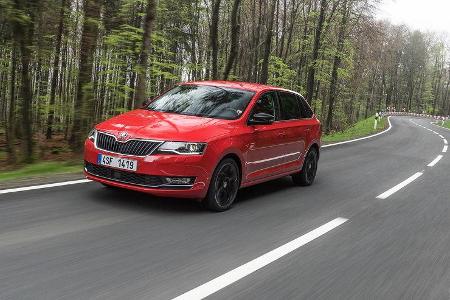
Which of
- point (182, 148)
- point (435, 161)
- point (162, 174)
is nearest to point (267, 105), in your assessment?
point (182, 148)

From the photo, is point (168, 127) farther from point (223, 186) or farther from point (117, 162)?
point (223, 186)

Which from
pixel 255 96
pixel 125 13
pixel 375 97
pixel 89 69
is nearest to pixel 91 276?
pixel 255 96

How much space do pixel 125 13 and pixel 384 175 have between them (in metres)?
6.96

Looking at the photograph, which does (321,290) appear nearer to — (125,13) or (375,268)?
(375,268)

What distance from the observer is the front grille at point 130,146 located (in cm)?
593

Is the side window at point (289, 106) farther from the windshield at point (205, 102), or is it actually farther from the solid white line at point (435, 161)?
the solid white line at point (435, 161)

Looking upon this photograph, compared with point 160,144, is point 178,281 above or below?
below

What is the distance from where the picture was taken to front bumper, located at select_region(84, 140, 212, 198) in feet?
19.3

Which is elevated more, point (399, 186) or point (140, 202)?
point (140, 202)

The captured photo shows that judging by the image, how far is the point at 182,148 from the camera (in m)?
5.98

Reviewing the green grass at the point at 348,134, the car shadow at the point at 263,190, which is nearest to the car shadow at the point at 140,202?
the car shadow at the point at 263,190

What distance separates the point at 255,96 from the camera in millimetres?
7441

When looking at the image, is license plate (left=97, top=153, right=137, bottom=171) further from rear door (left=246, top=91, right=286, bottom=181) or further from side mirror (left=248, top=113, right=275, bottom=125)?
side mirror (left=248, top=113, right=275, bottom=125)

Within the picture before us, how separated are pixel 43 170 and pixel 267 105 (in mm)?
3835
